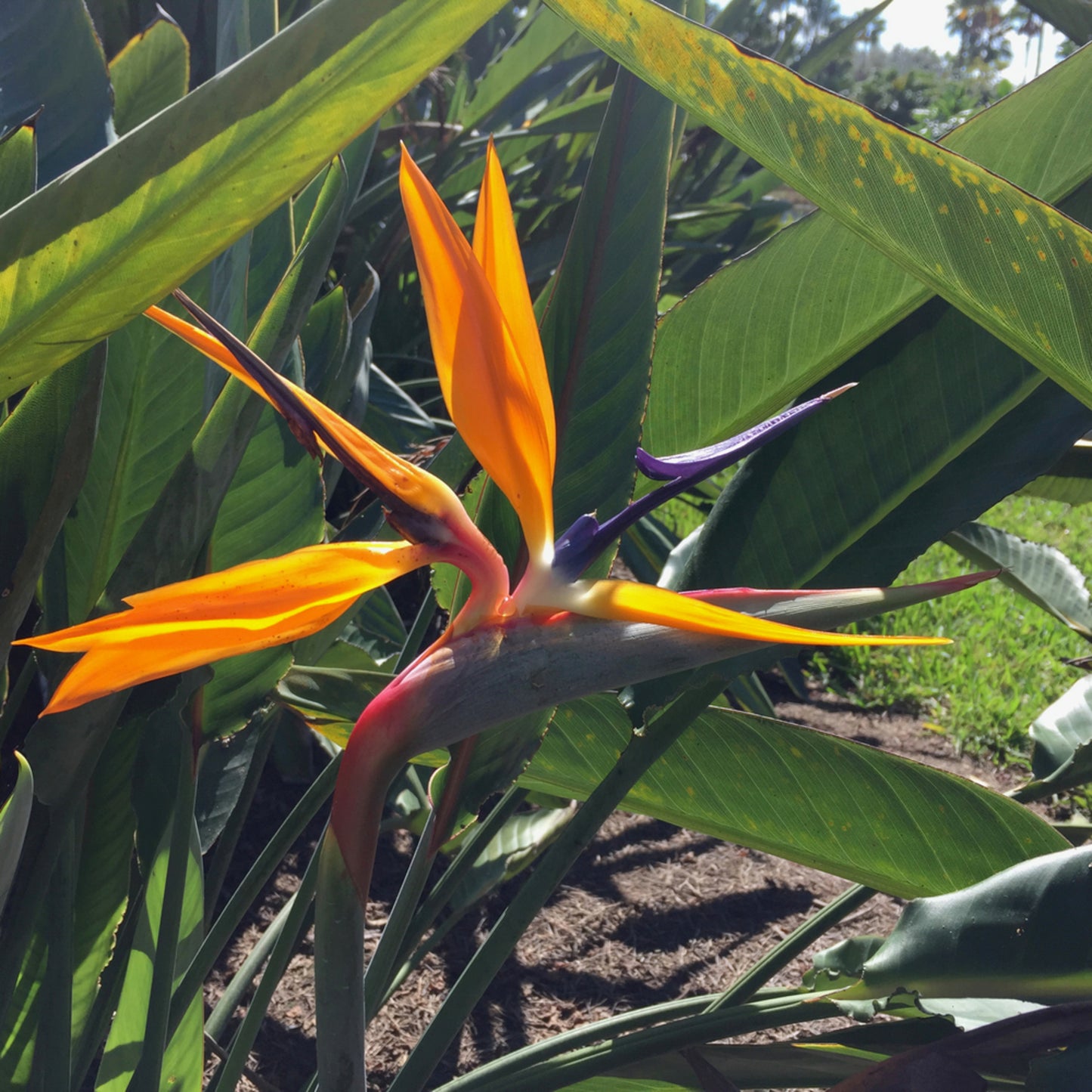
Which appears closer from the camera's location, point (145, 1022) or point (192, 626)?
point (192, 626)

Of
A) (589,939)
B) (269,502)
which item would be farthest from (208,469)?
(589,939)

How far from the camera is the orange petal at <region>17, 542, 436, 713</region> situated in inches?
9.9

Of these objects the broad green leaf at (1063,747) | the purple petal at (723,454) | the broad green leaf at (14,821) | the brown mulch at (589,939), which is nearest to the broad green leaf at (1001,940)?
the broad green leaf at (1063,747)

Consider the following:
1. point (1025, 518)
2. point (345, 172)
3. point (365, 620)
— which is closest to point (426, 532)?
point (345, 172)

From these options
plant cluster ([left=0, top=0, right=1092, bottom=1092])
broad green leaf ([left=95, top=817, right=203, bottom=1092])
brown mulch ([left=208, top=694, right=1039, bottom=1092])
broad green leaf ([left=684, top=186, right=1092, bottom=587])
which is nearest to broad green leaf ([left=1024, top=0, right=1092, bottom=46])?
plant cluster ([left=0, top=0, right=1092, bottom=1092])

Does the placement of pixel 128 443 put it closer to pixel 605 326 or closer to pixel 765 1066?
pixel 605 326

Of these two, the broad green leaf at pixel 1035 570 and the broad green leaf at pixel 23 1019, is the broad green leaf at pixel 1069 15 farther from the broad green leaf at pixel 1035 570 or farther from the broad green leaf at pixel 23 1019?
the broad green leaf at pixel 23 1019

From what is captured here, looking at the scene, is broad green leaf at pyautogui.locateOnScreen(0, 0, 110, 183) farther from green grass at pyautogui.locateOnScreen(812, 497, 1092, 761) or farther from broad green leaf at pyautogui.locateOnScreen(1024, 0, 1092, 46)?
green grass at pyautogui.locateOnScreen(812, 497, 1092, 761)

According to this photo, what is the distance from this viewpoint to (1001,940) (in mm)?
471

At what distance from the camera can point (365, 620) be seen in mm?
1026

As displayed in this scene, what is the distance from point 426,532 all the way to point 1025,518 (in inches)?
127

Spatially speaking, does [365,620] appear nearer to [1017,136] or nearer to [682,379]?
[682,379]

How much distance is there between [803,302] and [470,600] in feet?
1.20

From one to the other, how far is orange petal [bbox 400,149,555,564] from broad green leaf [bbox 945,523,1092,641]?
25.2 inches
